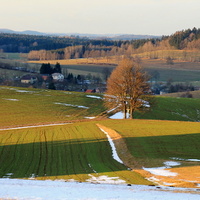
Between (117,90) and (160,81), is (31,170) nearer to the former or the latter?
(117,90)

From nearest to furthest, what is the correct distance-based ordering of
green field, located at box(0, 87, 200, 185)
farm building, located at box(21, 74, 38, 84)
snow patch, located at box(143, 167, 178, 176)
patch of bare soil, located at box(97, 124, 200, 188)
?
patch of bare soil, located at box(97, 124, 200, 188)
snow patch, located at box(143, 167, 178, 176)
green field, located at box(0, 87, 200, 185)
farm building, located at box(21, 74, 38, 84)

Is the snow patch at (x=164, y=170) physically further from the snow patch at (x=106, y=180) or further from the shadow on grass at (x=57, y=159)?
the snow patch at (x=106, y=180)

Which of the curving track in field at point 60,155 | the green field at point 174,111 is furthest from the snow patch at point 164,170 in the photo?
the green field at point 174,111

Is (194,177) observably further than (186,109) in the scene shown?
No

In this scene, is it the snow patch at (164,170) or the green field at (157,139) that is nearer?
the snow patch at (164,170)

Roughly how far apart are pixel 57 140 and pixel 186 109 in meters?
33.9

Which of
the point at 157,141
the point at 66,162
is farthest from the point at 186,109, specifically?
the point at 66,162

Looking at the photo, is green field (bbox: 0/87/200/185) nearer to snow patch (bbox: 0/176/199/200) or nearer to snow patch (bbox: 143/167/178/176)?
snow patch (bbox: 143/167/178/176)

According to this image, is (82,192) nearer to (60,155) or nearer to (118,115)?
(60,155)

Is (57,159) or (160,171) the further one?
(57,159)

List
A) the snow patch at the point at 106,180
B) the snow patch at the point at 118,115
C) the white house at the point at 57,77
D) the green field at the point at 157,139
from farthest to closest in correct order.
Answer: the white house at the point at 57,77, the snow patch at the point at 118,115, the green field at the point at 157,139, the snow patch at the point at 106,180

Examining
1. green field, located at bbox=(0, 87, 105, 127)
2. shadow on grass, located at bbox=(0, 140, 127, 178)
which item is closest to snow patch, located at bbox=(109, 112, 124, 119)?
green field, located at bbox=(0, 87, 105, 127)

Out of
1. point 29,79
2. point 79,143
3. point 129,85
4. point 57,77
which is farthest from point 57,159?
point 57,77

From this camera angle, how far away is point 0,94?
213 ft
